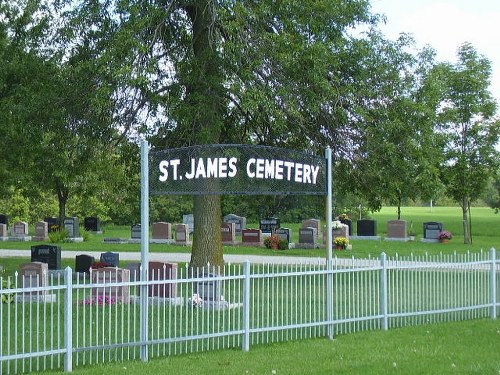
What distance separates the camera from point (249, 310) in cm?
1257

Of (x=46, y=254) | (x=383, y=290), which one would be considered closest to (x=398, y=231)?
(x=46, y=254)

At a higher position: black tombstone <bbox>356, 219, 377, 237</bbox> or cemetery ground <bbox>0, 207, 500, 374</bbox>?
black tombstone <bbox>356, 219, 377, 237</bbox>

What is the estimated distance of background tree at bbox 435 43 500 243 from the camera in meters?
38.1

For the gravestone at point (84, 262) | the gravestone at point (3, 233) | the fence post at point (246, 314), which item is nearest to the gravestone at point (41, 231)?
the gravestone at point (3, 233)

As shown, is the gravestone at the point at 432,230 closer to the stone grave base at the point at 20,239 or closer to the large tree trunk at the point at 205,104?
the stone grave base at the point at 20,239

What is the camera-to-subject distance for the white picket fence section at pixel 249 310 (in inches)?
440

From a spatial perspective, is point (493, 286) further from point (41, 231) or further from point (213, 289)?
point (41, 231)

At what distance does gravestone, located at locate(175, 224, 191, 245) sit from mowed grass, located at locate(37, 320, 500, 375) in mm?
24962

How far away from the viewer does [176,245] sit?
125 ft

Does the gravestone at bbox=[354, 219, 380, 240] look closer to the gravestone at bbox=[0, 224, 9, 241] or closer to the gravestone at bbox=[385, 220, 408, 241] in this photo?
the gravestone at bbox=[385, 220, 408, 241]

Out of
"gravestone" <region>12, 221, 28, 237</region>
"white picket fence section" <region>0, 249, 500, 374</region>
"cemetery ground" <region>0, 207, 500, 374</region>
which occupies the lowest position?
"cemetery ground" <region>0, 207, 500, 374</region>

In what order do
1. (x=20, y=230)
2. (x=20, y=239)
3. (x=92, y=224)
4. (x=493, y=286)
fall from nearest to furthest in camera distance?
(x=493, y=286) < (x=20, y=239) < (x=20, y=230) < (x=92, y=224)

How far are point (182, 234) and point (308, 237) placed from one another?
602 cm

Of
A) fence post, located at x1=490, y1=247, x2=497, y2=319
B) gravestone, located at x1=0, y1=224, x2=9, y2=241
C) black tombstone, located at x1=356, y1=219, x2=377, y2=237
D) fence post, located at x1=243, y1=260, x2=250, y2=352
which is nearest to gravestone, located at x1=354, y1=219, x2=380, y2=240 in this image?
black tombstone, located at x1=356, y1=219, x2=377, y2=237
